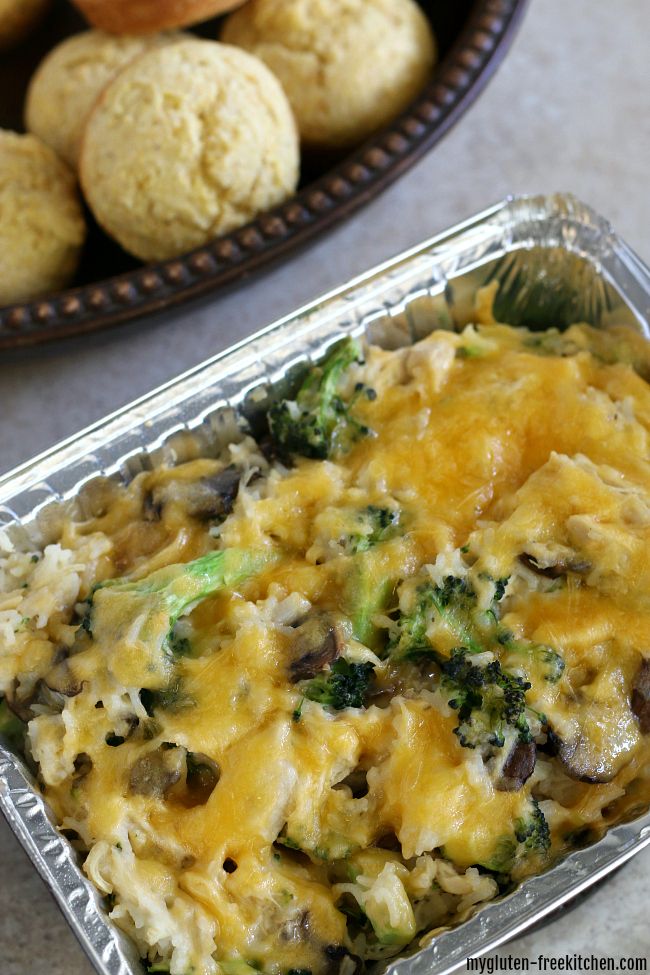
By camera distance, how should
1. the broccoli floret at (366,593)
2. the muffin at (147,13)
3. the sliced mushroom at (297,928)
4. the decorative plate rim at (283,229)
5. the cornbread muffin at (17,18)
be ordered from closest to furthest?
1. the sliced mushroom at (297,928)
2. the broccoli floret at (366,593)
3. the decorative plate rim at (283,229)
4. the muffin at (147,13)
5. the cornbread muffin at (17,18)

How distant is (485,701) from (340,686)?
0.29 meters

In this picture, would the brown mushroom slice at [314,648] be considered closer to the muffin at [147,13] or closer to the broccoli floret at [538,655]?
the broccoli floret at [538,655]

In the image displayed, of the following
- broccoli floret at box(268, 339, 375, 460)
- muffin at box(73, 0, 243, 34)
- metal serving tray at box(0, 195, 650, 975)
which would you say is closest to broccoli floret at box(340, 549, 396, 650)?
broccoli floret at box(268, 339, 375, 460)

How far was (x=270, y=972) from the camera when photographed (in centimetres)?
188

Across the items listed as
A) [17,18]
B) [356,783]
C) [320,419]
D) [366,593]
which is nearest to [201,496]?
[320,419]

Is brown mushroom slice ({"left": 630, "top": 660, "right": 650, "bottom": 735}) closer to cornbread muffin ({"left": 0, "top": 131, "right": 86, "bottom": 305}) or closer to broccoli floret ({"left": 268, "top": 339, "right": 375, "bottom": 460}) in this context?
broccoli floret ({"left": 268, "top": 339, "right": 375, "bottom": 460})

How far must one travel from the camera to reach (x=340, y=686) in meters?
A: 2.01

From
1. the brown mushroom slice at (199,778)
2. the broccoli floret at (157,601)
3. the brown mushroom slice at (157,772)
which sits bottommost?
the brown mushroom slice at (199,778)

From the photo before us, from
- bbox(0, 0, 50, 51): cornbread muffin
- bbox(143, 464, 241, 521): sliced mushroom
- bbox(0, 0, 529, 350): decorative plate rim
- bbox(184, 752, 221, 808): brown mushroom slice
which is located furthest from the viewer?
bbox(0, 0, 50, 51): cornbread muffin

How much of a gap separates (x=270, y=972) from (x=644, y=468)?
4.30 feet

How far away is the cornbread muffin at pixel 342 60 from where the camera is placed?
9.89ft

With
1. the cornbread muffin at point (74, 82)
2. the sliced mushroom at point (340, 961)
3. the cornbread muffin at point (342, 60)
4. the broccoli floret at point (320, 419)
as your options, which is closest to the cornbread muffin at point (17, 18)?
the cornbread muffin at point (74, 82)

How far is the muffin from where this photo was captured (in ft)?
9.80

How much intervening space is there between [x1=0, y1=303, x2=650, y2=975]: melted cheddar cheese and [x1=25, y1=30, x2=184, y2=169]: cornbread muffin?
4.33 ft
